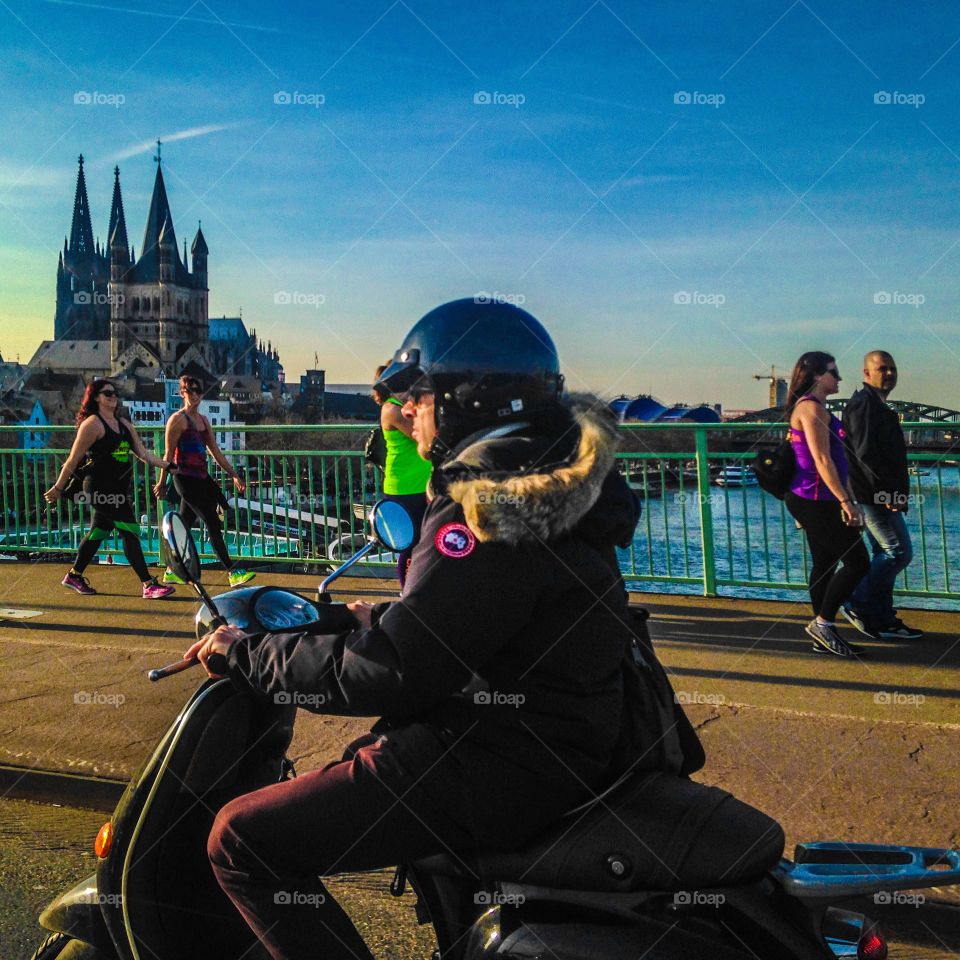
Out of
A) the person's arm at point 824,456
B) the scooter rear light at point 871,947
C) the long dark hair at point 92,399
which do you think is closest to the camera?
the scooter rear light at point 871,947

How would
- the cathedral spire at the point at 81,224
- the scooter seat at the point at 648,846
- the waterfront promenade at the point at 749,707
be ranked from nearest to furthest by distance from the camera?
the scooter seat at the point at 648,846 < the waterfront promenade at the point at 749,707 < the cathedral spire at the point at 81,224

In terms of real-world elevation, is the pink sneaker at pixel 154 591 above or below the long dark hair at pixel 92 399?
below

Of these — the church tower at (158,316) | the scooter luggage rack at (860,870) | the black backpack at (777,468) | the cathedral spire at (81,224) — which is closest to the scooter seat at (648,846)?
the scooter luggage rack at (860,870)

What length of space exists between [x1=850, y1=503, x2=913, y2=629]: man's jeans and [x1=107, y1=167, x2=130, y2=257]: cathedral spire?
157 m

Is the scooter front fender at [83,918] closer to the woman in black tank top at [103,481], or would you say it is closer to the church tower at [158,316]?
the woman in black tank top at [103,481]

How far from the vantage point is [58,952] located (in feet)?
7.86

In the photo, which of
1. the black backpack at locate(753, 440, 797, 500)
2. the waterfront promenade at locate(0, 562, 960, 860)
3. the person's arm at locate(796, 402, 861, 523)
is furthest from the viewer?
the black backpack at locate(753, 440, 797, 500)

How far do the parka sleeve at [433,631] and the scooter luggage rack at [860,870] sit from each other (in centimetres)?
65

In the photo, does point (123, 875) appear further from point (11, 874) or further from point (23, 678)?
point (23, 678)

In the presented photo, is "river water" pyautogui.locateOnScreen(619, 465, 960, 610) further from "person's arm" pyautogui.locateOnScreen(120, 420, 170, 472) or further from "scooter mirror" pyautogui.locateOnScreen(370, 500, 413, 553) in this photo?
"scooter mirror" pyautogui.locateOnScreen(370, 500, 413, 553)

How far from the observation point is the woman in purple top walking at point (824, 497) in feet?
20.9

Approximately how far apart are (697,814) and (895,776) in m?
2.69

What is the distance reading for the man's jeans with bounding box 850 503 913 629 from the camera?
6734 mm

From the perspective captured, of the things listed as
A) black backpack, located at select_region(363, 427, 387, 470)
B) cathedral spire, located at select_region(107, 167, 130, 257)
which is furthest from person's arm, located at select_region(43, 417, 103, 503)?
cathedral spire, located at select_region(107, 167, 130, 257)
